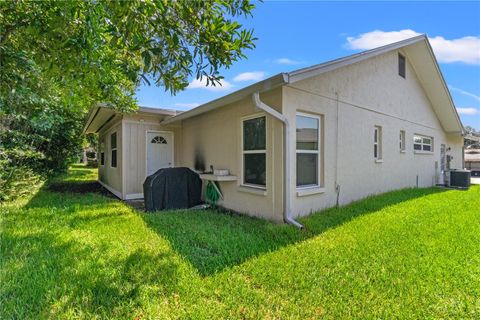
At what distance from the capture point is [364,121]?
712 cm

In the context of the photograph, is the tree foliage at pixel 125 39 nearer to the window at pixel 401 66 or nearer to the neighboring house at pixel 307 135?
the neighboring house at pixel 307 135

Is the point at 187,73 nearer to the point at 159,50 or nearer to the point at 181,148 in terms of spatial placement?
the point at 159,50

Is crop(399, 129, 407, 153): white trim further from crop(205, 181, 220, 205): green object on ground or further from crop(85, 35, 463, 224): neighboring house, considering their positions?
crop(205, 181, 220, 205): green object on ground

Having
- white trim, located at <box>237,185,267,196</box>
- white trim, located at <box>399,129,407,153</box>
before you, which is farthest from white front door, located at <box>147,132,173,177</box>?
white trim, located at <box>399,129,407,153</box>

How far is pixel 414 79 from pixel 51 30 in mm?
11578

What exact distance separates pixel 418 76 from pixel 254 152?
8690 millimetres

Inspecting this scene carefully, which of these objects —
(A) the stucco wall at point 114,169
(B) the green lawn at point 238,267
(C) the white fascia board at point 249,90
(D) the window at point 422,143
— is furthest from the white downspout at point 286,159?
(D) the window at point 422,143

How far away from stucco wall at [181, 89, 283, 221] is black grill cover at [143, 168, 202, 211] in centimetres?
79

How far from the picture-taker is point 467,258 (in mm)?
3529

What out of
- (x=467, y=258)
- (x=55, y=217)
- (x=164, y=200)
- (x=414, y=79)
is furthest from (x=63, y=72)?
(x=414, y=79)

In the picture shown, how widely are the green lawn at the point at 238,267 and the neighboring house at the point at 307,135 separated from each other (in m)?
0.94

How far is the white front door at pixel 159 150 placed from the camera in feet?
29.1

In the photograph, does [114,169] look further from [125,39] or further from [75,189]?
[125,39]

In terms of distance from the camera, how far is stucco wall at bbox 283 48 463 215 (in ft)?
18.5
